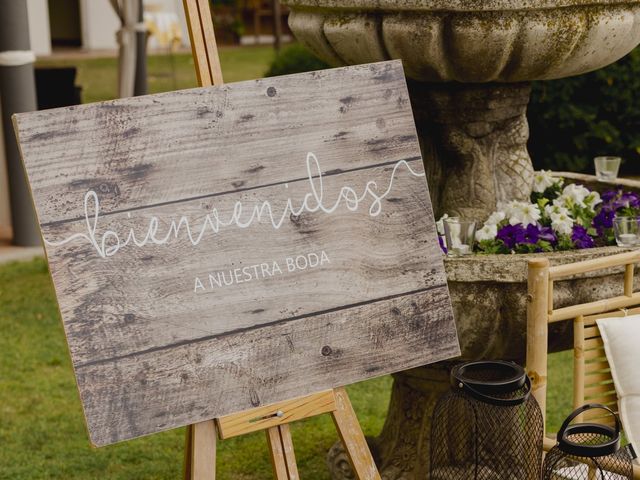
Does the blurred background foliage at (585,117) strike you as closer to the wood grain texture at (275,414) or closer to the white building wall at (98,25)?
the wood grain texture at (275,414)

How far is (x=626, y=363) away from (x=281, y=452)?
2.87 ft

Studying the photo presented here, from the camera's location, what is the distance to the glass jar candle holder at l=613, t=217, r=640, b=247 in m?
2.89

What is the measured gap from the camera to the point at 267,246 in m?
2.31

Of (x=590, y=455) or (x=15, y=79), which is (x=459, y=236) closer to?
(x=590, y=455)

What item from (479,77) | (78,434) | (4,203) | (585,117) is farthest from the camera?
(4,203)

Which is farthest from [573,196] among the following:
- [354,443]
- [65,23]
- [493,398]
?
[65,23]

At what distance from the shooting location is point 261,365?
90.6 inches

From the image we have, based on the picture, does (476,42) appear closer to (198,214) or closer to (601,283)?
(601,283)

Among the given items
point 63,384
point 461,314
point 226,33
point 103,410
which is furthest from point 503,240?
point 226,33

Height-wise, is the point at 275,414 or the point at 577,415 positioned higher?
the point at 275,414

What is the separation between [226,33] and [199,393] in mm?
18766

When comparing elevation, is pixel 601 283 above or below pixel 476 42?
below

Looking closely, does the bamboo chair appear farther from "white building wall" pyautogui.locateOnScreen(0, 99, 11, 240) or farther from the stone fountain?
"white building wall" pyautogui.locateOnScreen(0, 99, 11, 240)

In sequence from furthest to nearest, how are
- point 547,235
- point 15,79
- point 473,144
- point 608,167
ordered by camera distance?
1. point 15,79
2. point 608,167
3. point 473,144
4. point 547,235
